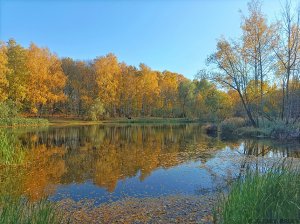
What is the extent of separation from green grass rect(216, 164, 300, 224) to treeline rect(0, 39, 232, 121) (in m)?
38.7

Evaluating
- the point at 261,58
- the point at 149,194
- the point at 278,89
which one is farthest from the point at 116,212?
the point at 278,89

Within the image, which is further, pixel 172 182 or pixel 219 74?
pixel 219 74

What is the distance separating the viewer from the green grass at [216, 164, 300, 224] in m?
4.62

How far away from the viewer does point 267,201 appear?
4.98m

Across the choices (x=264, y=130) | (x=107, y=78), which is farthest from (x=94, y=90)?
(x=264, y=130)

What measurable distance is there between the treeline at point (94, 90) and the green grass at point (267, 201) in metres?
38.7

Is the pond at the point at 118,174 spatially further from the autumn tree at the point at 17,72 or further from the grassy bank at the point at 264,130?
the autumn tree at the point at 17,72

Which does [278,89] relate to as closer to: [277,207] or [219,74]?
[219,74]

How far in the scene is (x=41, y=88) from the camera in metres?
50.5

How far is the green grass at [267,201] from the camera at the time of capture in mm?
4617

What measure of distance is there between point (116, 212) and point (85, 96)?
54.3 m

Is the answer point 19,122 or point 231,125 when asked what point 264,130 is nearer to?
point 231,125

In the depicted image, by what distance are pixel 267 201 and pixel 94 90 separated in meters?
60.2

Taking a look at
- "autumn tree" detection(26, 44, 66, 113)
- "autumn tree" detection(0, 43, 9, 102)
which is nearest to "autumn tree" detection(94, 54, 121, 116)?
"autumn tree" detection(26, 44, 66, 113)
